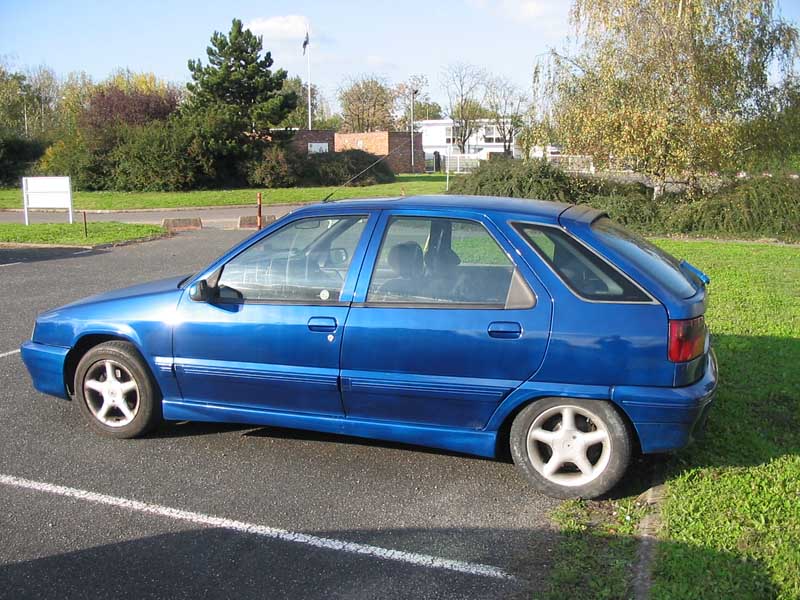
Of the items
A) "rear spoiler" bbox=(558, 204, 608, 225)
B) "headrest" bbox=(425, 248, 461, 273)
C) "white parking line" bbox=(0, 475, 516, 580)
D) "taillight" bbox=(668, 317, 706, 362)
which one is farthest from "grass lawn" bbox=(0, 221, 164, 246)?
"taillight" bbox=(668, 317, 706, 362)

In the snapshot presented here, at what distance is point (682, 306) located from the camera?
4.01 metres

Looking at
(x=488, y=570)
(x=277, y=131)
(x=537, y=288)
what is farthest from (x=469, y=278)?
(x=277, y=131)

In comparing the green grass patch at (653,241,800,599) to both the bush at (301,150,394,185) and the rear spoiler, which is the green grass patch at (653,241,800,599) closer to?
the rear spoiler

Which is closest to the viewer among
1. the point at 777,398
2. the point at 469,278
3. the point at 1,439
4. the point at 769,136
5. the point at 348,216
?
the point at 469,278

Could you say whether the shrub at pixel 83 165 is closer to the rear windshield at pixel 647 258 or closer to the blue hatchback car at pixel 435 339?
the blue hatchback car at pixel 435 339

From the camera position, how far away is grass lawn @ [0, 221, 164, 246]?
16.5m

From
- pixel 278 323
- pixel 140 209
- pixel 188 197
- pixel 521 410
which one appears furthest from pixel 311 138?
pixel 521 410

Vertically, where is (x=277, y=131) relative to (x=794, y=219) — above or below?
above

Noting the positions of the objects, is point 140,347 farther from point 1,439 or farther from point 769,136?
point 769,136

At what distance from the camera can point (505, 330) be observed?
4121 millimetres

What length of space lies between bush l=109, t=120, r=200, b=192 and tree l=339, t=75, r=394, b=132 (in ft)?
107

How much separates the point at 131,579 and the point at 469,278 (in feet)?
7.50

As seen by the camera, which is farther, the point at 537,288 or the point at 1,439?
the point at 1,439

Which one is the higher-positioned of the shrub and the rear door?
the shrub
